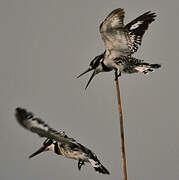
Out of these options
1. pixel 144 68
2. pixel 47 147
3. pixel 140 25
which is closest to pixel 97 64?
pixel 144 68

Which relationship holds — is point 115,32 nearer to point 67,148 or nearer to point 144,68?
point 144,68

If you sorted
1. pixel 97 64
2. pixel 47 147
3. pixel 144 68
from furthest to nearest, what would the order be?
pixel 47 147 → pixel 144 68 → pixel 97 64

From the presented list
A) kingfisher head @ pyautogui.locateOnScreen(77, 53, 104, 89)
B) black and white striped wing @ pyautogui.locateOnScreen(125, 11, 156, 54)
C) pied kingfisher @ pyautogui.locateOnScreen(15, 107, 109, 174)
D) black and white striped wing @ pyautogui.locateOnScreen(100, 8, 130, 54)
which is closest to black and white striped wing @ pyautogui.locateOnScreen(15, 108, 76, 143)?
pied kingfisher @ pyautogui.locateOnScreen(15, 107, 109, 174)

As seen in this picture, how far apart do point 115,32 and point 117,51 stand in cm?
16

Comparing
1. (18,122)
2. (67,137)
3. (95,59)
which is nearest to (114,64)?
(95,59)

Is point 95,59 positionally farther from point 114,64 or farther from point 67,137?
point 67,137

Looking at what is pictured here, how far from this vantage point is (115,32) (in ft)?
10.3

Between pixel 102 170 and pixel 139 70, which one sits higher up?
pixel 139 70

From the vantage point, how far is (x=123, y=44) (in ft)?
10.6

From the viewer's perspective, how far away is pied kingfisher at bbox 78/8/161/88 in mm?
3084

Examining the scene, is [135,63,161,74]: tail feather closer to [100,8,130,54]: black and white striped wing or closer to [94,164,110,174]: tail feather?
[100,8,130,54]: black and white striped wing

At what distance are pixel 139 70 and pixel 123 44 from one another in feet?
0.78

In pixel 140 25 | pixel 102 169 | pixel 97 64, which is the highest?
pixel 140 25

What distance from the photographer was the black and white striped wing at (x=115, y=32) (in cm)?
304
